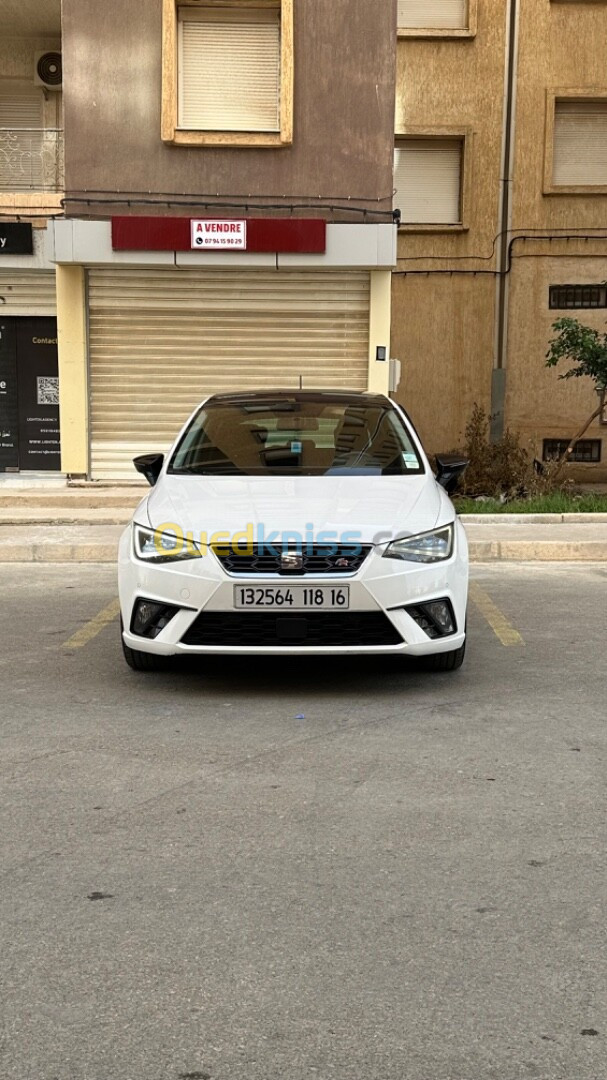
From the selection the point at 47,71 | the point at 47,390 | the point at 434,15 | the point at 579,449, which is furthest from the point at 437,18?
the point at 47,390

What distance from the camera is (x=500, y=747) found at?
190 inches

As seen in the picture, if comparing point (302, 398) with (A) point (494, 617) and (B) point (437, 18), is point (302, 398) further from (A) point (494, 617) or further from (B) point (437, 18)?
(B) point (437, 18)

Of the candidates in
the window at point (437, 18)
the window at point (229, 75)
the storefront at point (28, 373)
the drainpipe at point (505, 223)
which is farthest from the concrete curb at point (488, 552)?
the window at point (437, 18)

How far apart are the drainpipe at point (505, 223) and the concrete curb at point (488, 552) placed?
388 inches

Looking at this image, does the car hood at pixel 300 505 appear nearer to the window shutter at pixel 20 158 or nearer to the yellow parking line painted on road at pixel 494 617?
the yellow parking line painted on road at pixel 494 617

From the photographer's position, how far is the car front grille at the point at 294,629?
5371 mm

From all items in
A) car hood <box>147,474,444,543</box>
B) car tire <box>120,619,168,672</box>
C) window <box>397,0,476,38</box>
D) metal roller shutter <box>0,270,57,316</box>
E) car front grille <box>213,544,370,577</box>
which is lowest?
car tire <box>120,619,168,672</box>

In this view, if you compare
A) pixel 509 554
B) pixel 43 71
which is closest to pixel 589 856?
pixel 509 554

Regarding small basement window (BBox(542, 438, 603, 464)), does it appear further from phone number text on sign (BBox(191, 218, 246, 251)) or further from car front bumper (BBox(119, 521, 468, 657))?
car front bumper (BBox(119, 521, 468, 657))

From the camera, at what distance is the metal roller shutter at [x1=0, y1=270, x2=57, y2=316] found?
1653 centimetres

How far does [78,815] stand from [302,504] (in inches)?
86.3

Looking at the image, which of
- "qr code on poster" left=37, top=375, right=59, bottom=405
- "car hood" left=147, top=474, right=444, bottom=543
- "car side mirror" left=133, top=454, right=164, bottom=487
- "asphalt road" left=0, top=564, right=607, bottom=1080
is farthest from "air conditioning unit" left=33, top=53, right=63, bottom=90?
"asphalt road" left=0, top=564, right=607, bottom=1080

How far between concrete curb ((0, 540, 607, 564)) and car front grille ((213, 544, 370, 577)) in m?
5.19

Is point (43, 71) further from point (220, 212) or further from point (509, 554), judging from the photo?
point (509, 554)
